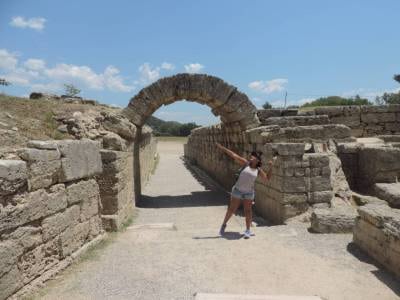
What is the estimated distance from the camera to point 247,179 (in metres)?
6.53

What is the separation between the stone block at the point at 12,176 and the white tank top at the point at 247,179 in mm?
3663

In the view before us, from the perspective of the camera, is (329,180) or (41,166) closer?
(41,166)

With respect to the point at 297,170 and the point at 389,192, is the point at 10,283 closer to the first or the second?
the point at 297,170

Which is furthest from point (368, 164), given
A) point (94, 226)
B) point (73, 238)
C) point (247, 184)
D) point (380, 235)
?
point (73, 238)

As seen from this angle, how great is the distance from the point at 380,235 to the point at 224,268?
2.21 metres

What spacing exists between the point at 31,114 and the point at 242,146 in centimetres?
617

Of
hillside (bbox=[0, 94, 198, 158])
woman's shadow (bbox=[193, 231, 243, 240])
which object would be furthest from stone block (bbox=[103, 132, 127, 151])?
woman's shadow (bbox=[193, 231, 243, 240])

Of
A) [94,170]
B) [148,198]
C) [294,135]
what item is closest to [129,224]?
[94,170]

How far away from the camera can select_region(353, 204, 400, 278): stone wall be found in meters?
4.57

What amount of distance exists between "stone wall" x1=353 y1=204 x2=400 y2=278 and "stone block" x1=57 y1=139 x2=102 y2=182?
441cm

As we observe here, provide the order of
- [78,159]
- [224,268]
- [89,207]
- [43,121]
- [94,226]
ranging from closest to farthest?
[224,268], [78,159], [89,207], [94,226], [43,121]

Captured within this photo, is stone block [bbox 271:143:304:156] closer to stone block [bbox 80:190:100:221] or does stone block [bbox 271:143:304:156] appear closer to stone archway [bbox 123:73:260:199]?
stone archway [bbox 123:73:260:199]

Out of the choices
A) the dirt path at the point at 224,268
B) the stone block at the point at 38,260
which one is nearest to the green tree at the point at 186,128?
the dirt path at the point at 224,268

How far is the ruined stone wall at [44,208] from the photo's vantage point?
383cm
